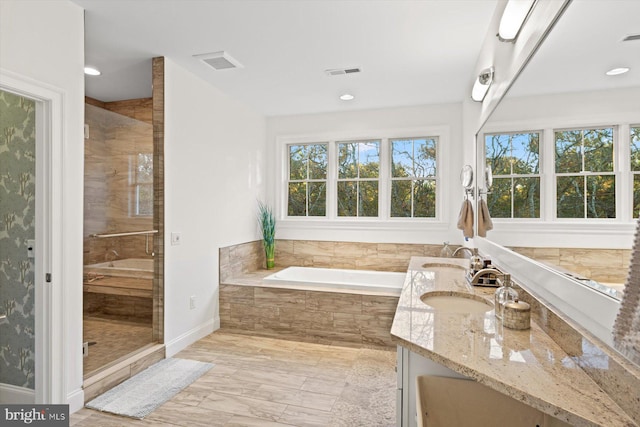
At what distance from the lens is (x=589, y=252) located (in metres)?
1.03

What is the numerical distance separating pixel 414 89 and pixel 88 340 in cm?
358

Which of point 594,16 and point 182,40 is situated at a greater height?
point 182,40

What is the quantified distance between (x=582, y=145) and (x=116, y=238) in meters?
2.94

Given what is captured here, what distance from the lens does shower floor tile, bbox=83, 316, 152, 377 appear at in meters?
2.51

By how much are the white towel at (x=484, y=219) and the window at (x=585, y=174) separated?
1.19 meters

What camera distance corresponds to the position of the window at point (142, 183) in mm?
2922

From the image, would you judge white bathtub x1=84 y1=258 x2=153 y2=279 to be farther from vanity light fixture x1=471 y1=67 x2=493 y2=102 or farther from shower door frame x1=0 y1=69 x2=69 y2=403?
vanity light fixture x1=471 y1=67 x2=493 y2=102

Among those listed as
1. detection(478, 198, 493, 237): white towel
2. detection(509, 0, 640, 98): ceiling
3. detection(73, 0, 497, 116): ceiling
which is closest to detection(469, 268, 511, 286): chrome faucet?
detection(478, 198, 493, 237): white towel

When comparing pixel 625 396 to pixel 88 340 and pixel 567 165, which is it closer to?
pixel 567 165

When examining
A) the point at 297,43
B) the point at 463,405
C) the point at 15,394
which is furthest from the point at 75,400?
the point at 297,43

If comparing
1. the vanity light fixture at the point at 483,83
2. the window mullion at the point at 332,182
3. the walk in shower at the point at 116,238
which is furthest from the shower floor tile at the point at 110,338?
the vanity light fixture at the point at 483,83

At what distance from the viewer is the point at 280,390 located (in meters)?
2.44

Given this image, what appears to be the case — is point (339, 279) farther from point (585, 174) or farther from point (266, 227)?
point (585, 174)

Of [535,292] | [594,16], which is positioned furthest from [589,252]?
[594,16]
